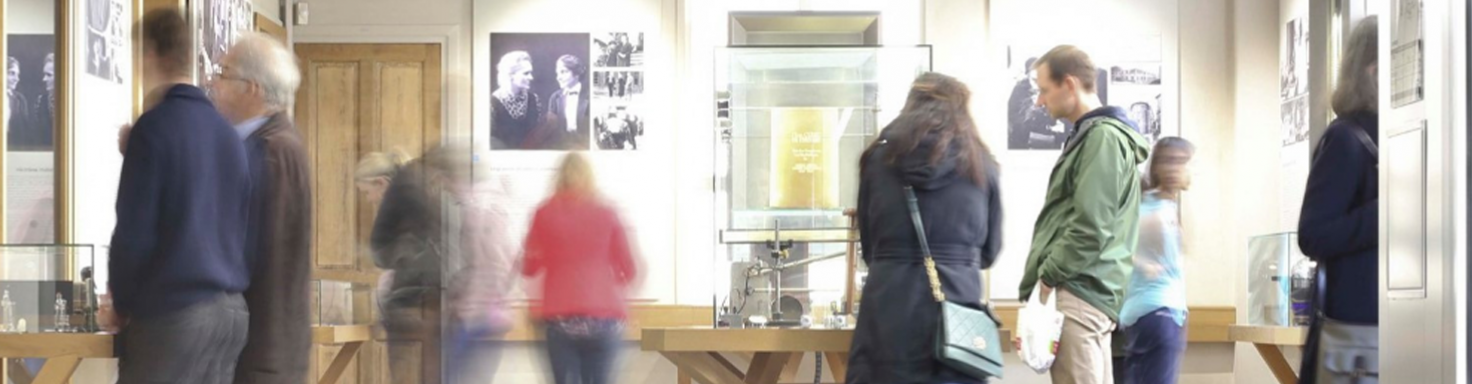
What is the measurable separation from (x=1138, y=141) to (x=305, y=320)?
2150 mm

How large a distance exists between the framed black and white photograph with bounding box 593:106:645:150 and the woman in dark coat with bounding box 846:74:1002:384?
5.40 m

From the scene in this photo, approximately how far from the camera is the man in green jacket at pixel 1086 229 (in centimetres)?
454

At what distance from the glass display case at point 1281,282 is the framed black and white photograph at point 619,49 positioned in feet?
12.7

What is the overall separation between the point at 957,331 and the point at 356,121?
20.9 ft

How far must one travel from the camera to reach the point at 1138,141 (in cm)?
471

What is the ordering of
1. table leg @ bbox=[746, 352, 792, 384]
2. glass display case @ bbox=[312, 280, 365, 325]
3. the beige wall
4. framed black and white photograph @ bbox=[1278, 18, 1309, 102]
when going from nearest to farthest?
table leg @ bbox=[746, 352, 792, 384] < glass display case @ bbox=[312, 280, 365, 325] < framed black and white photograph @ bbox=[1278, 18, 1309, 102] < the beige wall

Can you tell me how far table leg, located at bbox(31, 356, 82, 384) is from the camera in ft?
18.9

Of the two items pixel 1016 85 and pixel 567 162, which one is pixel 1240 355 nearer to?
pixel 1016 85

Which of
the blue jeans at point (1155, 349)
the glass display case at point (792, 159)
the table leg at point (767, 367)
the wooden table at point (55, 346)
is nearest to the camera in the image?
the wooden table at point (55, 346)

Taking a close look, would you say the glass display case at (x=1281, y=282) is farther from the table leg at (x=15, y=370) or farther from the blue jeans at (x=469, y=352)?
the table leg at (x=15, y=370)

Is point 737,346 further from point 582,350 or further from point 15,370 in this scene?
point 15,370

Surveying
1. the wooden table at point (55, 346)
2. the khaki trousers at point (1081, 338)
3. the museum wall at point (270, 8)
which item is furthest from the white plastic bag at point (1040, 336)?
the museum wall at point (270, 8)

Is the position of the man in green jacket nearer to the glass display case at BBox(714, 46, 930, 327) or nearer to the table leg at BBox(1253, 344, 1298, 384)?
the glass display case at BBox(714, 46, 930, 327)

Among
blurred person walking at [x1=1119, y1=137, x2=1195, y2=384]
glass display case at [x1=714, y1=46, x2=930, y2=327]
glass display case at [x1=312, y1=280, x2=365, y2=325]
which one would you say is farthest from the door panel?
blurred person walking at [x1=1119, y1=137, x2=1195, y2=384]
